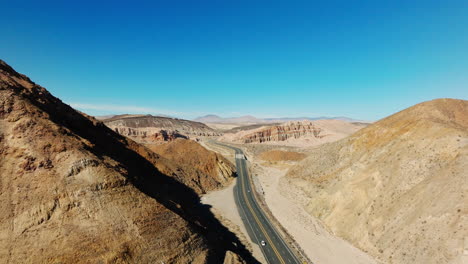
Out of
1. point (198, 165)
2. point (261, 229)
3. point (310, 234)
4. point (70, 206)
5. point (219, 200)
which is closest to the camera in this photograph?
point (70, 206)

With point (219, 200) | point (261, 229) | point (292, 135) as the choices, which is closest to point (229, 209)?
point (219, 200)

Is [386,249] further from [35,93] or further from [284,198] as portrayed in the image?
[35,93]

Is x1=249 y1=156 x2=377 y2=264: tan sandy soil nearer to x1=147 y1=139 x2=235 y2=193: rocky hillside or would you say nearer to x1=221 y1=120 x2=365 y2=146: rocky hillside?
x1=147 y1=139 x2=235 y2=193: rocky hillside

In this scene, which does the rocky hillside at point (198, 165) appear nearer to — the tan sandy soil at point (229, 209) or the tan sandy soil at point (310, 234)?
the tan sandy soil at point (229, 209)

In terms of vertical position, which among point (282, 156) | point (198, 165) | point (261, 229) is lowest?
point (261, 229)

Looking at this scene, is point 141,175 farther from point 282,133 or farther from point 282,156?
point 282,133

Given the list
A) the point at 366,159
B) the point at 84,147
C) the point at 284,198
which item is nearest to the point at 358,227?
the point at 366,159
